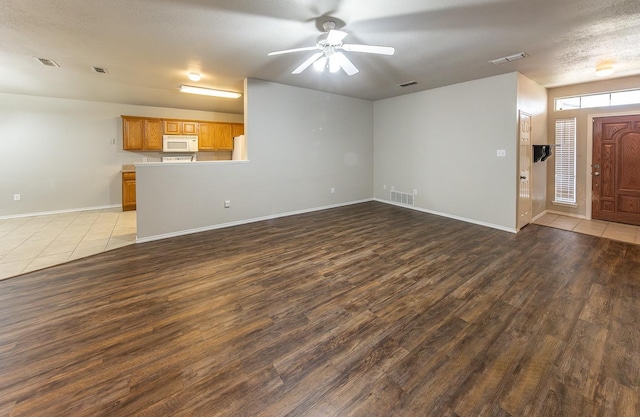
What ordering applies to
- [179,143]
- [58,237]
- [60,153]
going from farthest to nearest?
[179,143] < [60,153] < [58,237]

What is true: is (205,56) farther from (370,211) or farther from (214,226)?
(370,211)

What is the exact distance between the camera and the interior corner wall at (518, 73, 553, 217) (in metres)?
4.80

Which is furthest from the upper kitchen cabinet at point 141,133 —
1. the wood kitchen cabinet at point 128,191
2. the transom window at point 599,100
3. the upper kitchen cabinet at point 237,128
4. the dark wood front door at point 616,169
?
the dark wood front door at point 616,169

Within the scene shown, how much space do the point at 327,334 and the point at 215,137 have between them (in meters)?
7.14

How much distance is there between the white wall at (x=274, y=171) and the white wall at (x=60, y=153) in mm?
3577

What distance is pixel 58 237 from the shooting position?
4.52 m

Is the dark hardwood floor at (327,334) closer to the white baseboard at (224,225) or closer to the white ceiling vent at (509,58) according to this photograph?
the white baseboard at (224,225)

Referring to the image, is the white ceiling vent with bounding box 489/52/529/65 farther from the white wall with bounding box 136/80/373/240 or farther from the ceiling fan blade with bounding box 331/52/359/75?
the white wall with bounding box 136/80/373/240

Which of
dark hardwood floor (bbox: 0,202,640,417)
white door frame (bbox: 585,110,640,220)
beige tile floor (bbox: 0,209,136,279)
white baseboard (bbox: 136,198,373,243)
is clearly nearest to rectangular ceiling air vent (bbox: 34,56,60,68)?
beige tile floor (bbox: 0,209,136,279)

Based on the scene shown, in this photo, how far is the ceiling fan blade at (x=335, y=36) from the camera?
2771 mm

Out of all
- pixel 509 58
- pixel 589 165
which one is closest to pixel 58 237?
pixel 509 58

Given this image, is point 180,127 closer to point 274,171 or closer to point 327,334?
point 274,171

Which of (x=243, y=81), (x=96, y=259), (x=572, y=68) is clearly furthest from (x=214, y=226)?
(x=572, y=68)

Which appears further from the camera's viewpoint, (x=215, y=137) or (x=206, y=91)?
(x=215, y=137)
